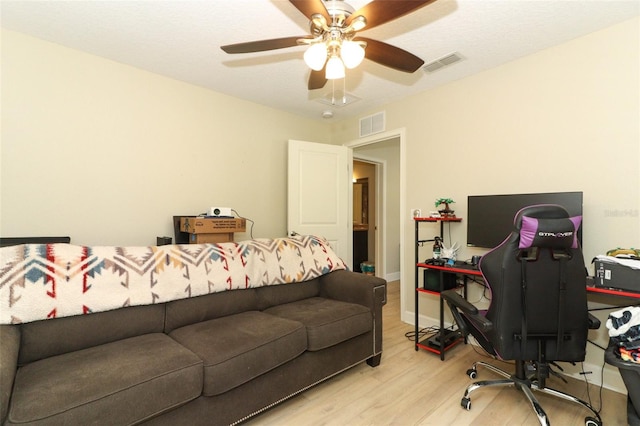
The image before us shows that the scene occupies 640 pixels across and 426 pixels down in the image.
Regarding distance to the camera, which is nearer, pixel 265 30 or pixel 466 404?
pixel 466 404

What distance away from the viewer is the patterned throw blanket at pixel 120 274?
60.0 inches

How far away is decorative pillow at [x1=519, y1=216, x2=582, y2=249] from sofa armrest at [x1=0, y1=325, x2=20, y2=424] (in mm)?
2288

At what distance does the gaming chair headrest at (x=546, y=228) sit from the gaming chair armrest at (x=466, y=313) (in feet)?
1.53

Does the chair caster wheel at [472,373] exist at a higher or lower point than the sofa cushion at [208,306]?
lower

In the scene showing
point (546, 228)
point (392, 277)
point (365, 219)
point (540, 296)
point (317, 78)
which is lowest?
point (392, 277)

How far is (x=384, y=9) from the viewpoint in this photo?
1.45 meters

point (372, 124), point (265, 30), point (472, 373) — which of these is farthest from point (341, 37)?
point (472, 373)

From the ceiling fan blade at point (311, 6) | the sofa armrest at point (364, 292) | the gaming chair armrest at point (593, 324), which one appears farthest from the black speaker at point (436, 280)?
the ceiling fan blade at point (311, 6)

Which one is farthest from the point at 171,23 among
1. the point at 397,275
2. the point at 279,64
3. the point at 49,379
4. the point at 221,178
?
the point at 397,275

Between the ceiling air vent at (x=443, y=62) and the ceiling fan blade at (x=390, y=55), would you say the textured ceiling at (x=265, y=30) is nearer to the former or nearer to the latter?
the ceiling air vent at (x=443, y=62)

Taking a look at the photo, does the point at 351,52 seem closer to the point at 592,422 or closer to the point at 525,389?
the point at 525,389

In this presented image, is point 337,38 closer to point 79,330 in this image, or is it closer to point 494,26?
point 494,26

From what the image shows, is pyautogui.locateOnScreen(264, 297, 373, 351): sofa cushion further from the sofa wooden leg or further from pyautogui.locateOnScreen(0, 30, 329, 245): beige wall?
pyautogui.locateOnScreen(0, 30, 329, 245): beige wall

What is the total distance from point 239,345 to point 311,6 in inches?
70.0
